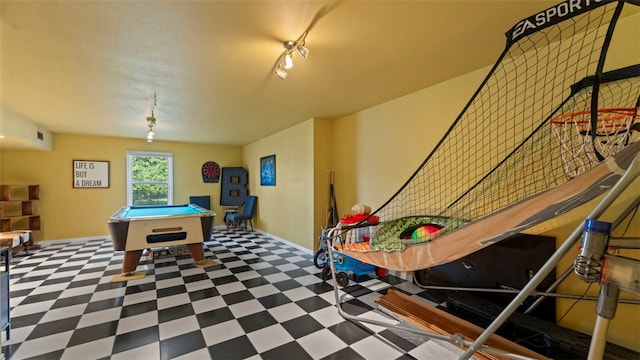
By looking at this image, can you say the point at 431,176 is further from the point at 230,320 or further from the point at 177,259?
the point at 177,259

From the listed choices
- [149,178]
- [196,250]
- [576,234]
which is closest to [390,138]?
[576,234]

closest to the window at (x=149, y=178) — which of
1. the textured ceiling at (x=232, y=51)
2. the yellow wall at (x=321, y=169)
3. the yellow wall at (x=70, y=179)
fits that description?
the yellow wall at (x=70, y=179)

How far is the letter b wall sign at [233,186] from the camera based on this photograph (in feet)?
23.5

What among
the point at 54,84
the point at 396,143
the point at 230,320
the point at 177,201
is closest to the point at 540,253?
the point at 396,143

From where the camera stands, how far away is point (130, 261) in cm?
346

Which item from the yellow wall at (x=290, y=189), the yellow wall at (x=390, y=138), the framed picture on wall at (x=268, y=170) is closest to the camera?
the yellow wall at (x=390, y=138)

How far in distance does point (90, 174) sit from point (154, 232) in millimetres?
3848

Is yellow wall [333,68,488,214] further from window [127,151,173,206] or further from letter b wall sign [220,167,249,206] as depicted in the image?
window [127,151,173,206]

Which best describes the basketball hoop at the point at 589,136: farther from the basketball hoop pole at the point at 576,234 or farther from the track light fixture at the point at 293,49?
the track light fixture at the point at 293,49

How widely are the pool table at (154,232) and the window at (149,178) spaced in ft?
10.4

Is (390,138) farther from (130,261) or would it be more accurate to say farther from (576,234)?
(130,261)

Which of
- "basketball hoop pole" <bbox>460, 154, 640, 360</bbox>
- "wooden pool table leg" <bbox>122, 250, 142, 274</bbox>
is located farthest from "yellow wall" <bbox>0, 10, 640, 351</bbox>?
"wooden pool table leg" <bbox>122, 250, 142, 274</bbox>

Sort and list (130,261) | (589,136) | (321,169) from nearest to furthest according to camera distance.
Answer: (589,136) → (130,261) → (321,169)

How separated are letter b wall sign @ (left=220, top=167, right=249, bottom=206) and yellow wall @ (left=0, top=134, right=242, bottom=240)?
1.17 meters
